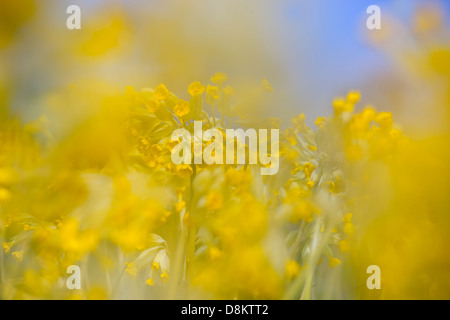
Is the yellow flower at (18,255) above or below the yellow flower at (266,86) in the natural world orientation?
below

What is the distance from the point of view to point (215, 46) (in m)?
0.80

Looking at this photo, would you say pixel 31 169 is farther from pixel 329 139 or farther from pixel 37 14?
pixel 329 139

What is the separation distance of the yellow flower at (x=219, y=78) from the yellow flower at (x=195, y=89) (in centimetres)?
3

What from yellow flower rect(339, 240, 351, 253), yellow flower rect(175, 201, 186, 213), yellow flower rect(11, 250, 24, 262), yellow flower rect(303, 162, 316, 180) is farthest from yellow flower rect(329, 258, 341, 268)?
yellow flower rect(11, 250, 24, 262)

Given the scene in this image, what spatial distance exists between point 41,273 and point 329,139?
541 mm

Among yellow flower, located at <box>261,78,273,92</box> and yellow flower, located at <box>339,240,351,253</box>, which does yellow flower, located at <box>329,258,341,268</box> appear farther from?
yellow flower, located at <box>261,78,273,92</box>

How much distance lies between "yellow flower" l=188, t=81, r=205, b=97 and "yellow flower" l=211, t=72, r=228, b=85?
0.03 meters

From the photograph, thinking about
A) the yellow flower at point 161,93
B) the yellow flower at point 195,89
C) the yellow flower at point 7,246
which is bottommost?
the yellow flower at point 7,246

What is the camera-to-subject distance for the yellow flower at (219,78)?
0.78 metres

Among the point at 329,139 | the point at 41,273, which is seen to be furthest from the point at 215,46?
the point at 41,273

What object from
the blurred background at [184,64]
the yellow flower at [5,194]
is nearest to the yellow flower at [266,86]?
the blurred background at [184,64]

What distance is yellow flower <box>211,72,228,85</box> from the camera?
0.78 meters

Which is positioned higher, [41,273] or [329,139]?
[329,139]

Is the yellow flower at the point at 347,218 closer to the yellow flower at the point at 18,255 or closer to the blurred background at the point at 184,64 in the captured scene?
the blurred background at the point at 184,64
